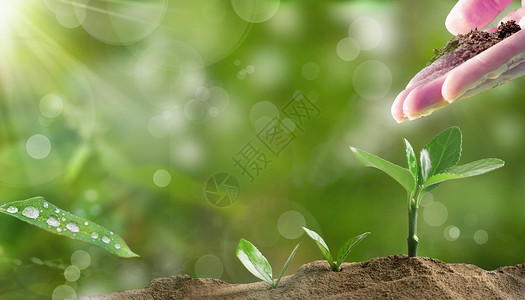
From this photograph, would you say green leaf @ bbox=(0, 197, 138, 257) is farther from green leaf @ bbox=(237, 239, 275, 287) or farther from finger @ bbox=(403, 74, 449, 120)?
finger @ bbox=(403, 74, 449, 120)

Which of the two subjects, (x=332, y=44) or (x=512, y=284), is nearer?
(x=512, y=284)

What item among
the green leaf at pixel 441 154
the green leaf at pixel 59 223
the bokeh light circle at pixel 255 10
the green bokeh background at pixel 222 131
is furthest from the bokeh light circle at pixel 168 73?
the green leaf at pixel 441 154

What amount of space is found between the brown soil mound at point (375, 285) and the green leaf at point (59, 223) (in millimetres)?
160

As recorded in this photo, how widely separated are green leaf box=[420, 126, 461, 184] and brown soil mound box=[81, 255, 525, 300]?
194 millimetres

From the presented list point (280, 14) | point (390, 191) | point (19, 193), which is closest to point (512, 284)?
point (390, 191)

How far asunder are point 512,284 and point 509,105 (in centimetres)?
52

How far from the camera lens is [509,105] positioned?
1.23 metres

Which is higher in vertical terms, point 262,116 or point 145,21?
point 145,21

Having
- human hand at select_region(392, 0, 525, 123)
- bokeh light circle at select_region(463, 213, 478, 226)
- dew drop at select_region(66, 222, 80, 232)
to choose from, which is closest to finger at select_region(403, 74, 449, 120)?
human hand at select_region(392, 0, 525, 123)

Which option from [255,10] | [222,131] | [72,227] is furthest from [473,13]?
[72,227]

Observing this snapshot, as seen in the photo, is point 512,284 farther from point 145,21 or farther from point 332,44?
point 145,21

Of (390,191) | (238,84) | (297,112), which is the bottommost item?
(390,191)

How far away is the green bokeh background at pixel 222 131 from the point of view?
3.84 ft

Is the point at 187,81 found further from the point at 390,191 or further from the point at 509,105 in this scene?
the point at 509,105
